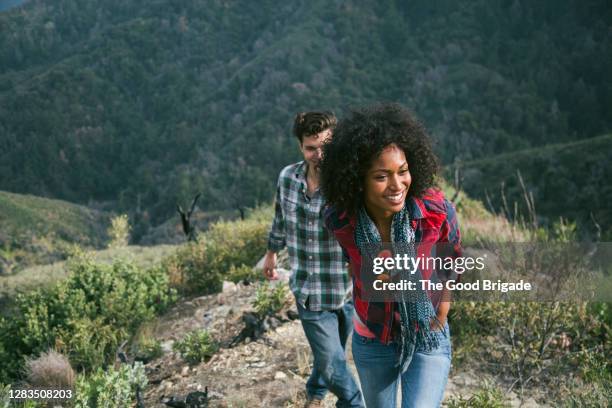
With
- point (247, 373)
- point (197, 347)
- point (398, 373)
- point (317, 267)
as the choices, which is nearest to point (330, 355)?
point (317, 267)

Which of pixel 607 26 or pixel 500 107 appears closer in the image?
pixel 500 107

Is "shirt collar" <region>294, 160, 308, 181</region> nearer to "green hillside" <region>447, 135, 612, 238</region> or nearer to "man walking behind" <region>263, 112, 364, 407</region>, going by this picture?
"man walking behind" <region>263, 112, 364, 407</region>

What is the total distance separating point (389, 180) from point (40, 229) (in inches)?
1330

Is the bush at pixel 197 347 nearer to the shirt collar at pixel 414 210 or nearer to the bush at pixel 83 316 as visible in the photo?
the bush at pixel 83 316

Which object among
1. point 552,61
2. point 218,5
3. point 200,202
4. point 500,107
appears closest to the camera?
point 200,202

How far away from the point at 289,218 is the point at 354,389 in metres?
0.94

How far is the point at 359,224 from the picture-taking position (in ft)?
6.80

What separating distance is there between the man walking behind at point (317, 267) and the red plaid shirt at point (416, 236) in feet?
2.09

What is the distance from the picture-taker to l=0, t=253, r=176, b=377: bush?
5.20 metres

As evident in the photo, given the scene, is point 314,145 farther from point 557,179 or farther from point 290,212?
point 557,179

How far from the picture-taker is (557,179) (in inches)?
1422

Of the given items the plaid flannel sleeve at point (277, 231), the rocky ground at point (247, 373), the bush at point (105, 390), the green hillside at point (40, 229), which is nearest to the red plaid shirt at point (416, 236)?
the plaid flannel sleeve at point (277, 231)

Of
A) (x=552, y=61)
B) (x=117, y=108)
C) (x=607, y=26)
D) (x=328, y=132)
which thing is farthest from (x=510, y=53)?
(x=328, y=132)

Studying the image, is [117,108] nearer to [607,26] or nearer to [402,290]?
[607,26]
